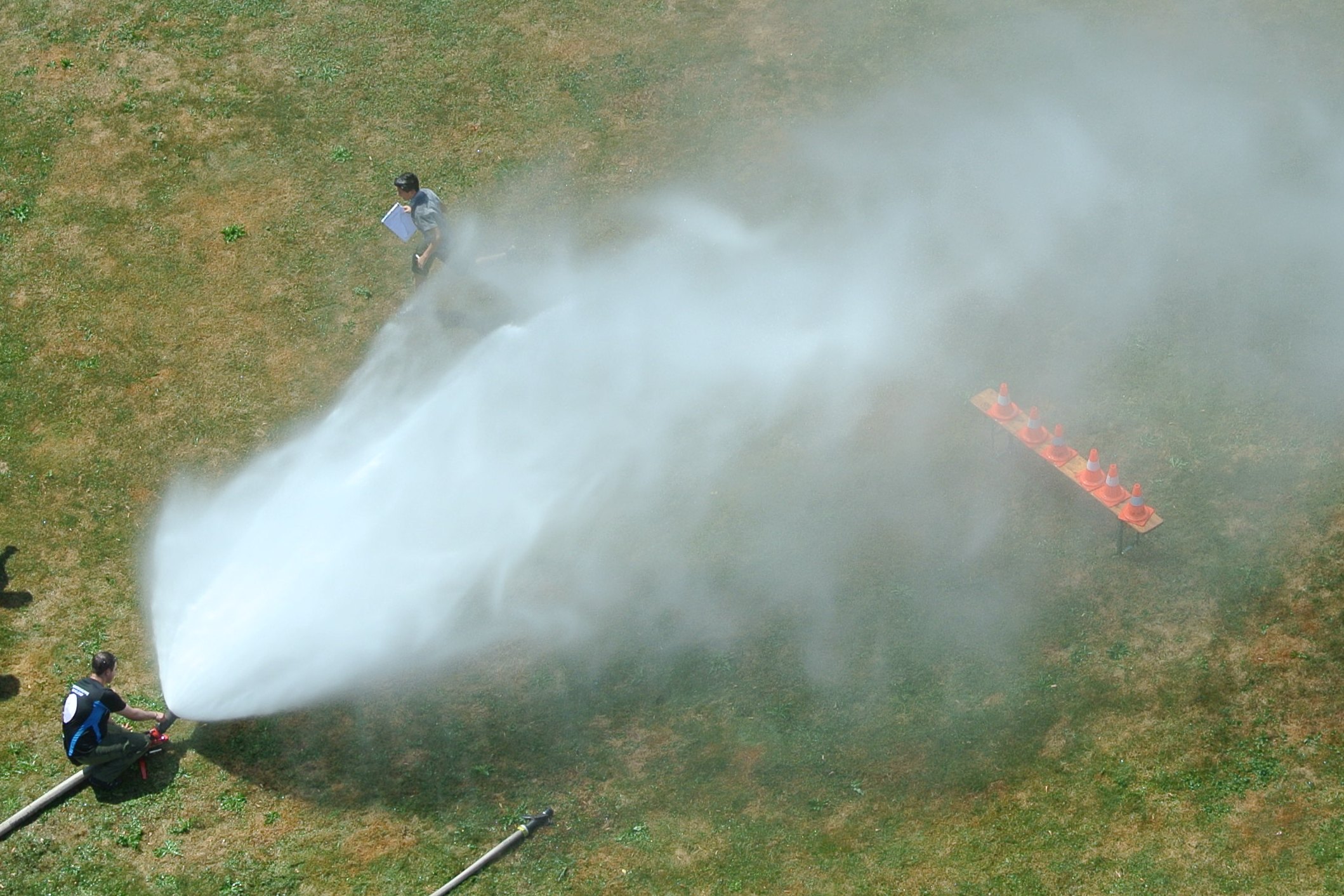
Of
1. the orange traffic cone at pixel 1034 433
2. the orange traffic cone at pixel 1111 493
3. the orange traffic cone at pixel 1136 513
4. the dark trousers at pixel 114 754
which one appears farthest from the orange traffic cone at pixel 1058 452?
the dark trousers at pixel 114 754

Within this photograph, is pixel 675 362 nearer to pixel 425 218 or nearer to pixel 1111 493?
pixel 425 218

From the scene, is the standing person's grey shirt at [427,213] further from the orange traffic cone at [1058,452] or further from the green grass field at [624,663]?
the orange traffic cone at [1058,452]

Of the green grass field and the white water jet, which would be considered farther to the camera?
the white water jet

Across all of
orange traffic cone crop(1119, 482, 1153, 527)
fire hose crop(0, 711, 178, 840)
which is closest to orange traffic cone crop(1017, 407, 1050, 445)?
orange traffic cone crop(1119, 482, 1153, 527)

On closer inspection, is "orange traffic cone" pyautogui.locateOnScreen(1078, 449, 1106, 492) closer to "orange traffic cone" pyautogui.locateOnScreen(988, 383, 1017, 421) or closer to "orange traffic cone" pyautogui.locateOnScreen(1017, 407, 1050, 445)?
"orange traffic cone" pyautogui.locateOnScreen(1017, 407, 1050, 445)

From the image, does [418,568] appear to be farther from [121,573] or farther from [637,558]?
[121,573]

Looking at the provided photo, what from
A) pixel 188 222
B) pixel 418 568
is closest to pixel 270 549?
pixel 418 568

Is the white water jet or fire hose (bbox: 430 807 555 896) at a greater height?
the white water jet
